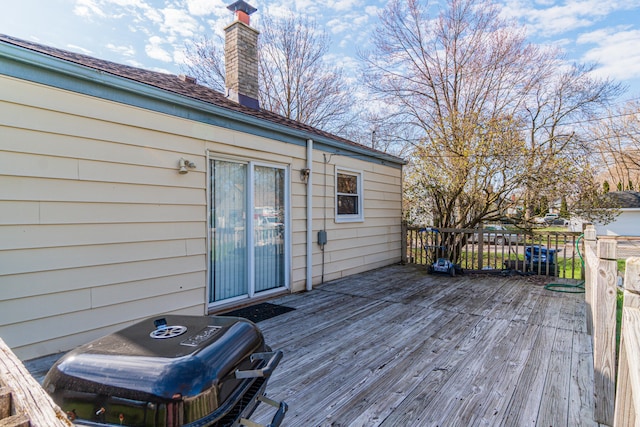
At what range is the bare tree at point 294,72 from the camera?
1442cm

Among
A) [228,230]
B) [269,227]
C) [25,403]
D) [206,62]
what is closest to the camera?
[25,403]

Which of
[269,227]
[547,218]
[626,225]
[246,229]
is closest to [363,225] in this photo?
[269,227]

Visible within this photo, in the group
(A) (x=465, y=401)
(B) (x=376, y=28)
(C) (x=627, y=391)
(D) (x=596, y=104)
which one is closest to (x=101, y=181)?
(A) (x=465, y=401)

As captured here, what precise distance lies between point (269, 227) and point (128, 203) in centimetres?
200

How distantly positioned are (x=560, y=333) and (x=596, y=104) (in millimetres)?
12370

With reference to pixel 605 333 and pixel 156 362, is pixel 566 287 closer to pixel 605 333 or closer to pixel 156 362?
pixel 605 333

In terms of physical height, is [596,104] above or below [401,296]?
above

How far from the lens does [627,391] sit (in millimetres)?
1210

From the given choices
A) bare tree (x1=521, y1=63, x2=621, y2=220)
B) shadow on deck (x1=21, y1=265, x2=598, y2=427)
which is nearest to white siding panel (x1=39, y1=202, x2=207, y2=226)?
shadow on deck (x1=21, y1=265, x2=598, y2=427)

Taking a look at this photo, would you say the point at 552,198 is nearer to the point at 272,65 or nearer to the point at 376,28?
the point at 376,28

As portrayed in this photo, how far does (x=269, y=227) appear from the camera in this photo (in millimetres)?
4902

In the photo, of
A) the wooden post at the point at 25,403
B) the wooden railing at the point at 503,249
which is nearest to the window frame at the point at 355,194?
the wooden railing at the point at 503,249

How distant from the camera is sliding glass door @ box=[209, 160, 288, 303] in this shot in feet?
13.8

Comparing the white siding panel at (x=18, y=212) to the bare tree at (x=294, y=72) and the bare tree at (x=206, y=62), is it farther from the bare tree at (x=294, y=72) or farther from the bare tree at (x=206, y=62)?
the bare tree at (x=294, y=72)
